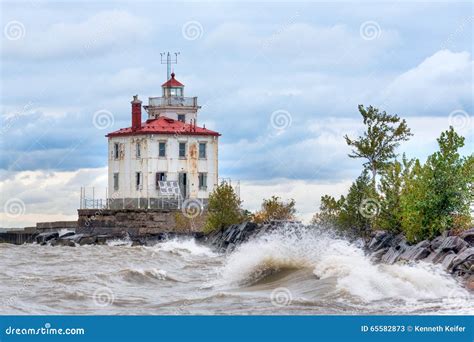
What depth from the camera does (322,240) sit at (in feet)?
110

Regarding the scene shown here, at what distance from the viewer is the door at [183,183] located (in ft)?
217

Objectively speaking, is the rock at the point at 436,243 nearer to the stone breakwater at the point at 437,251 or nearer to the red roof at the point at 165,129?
the stone breakwater at the point at 437,251

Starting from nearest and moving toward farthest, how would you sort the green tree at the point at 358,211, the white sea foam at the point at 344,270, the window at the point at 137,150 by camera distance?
the white sea foam at the point at 344,270, the green tree at the point at 358,211, the window at the point at 137,150

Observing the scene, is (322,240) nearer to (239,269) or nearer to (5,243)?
(239,269)

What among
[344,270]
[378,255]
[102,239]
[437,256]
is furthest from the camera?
[102,239]

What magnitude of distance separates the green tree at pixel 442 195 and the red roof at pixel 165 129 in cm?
3541

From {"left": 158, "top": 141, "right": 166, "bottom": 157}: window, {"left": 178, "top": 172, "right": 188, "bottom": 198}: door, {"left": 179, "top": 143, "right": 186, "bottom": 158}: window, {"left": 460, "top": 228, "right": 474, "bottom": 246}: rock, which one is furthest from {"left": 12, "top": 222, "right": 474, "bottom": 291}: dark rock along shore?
{"left": 179, "top": 143, "right": 186, "bottom": 158}: window

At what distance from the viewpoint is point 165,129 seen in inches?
2603

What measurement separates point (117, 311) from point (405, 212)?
47.2 feet

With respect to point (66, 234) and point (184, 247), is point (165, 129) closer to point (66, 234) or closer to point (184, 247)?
point (66, 234)

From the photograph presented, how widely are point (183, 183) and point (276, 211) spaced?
9.32m

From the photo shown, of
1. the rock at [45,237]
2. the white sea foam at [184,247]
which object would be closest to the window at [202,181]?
the white sea foam at [184,247]

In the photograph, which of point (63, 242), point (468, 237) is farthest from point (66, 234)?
point (468, 237)

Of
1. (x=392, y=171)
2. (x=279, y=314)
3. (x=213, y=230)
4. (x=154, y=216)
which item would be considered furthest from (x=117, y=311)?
(x=154, y=216)
